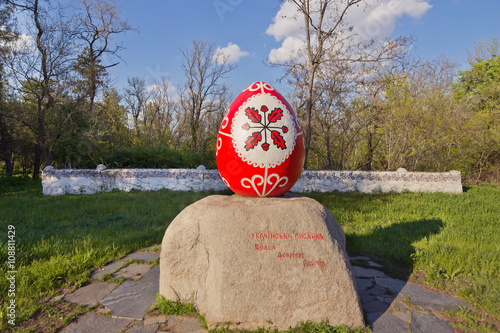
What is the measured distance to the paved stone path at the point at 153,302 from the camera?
2721 mm

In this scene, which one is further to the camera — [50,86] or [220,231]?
[50,86]

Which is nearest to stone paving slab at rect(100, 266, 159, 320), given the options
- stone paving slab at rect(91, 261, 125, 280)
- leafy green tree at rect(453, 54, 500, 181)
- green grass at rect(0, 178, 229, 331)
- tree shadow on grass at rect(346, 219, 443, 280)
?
stone paving slab at rect(91, 261, 125, 280)

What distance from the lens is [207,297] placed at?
2957 mm

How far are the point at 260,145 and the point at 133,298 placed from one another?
2268 mm

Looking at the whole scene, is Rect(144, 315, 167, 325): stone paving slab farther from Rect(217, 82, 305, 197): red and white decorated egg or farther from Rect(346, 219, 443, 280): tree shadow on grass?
A: Rect(346, 219, 443, 280): tree shadow on grass

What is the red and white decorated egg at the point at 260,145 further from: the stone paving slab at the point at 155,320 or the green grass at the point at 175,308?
the stone paving slab at the point at 155,320

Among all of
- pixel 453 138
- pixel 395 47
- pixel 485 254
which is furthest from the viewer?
pixel 453 138

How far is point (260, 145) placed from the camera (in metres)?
3.29

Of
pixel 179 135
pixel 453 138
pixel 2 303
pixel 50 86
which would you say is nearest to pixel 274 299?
pixel 2 303

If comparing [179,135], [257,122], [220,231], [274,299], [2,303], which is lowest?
[2,303]

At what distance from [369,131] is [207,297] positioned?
1184 centimetres

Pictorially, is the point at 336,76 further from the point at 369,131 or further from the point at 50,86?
the point at 50,86

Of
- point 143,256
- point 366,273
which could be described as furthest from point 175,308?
point 366,273

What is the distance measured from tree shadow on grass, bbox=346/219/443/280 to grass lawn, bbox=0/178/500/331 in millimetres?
16
